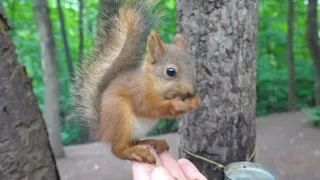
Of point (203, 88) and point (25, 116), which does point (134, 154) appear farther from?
point (203, 88)

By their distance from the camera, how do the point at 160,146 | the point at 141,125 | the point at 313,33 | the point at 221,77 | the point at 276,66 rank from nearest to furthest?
the point at 141,125 < the point at 160,146 < the point at 221,77 < the point at 313,33 < the point at 276,66

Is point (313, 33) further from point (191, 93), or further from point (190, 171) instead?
point (191, 93)

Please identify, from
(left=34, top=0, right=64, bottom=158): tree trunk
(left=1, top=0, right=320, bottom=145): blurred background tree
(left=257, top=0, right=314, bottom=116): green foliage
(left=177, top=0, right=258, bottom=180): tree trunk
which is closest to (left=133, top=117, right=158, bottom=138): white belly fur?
(left=177, top=0, right=258, bottom=180): tree trunk

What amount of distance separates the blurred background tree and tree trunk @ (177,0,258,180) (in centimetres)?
282

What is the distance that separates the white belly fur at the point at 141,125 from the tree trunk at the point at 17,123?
33cm

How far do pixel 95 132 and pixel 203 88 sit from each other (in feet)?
2.27

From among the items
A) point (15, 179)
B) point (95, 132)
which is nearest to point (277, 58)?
point (95, 132)

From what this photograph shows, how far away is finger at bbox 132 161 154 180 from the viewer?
121cm

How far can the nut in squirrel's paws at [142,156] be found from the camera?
127cm

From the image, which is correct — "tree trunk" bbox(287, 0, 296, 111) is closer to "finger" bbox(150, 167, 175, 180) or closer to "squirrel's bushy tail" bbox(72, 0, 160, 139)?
"squirrel's bushy tail" bbox(72, 0, 160, 139)

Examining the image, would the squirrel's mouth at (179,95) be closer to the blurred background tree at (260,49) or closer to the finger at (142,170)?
the finger at (142,170)

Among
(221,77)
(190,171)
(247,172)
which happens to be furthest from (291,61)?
(190,171)

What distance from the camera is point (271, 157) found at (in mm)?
3455

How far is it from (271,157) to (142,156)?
2.50 m
